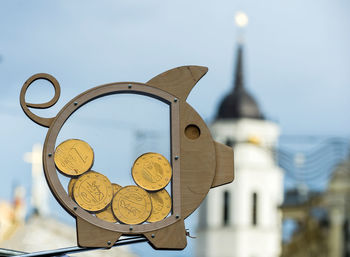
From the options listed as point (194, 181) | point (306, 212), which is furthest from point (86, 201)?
point (306, 212)

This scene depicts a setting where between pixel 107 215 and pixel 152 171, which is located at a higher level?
pixel 152 171

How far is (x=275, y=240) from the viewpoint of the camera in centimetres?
5119

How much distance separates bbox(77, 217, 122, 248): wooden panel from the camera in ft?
17.8

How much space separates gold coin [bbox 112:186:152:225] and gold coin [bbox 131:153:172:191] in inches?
2.1

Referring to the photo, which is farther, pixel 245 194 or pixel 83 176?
pixel 245 194

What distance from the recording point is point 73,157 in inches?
217

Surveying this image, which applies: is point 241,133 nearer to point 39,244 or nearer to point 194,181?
point 39,244

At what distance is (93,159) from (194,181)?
0.55 meters

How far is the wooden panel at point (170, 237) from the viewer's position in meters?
5.52

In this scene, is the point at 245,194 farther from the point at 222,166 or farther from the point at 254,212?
the point at 222,166

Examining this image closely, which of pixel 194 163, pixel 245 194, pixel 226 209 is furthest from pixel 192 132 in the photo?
pixel 226 209

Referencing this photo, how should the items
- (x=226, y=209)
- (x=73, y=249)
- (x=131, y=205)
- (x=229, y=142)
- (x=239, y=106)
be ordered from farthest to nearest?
(x=239, y=106), (x=226, y=209), (x=229, y=142), (x=131, y=205), (x=73, y=249)

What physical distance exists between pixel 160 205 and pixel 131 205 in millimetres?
159

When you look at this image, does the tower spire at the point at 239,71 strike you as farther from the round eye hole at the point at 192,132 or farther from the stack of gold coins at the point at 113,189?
the stack of gold coins at the point at 113,189
